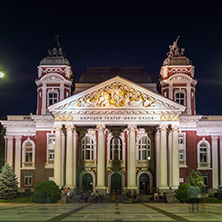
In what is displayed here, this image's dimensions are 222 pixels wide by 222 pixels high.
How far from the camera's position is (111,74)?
72875 millimetres

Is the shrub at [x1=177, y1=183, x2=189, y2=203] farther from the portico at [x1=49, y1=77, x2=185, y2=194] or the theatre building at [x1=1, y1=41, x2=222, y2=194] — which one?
the theatre building at [x1=1, y1=41, x2=222, y2=194]

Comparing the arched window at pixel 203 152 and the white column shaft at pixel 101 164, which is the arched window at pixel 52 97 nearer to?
the white column shaft at pixel 101 164

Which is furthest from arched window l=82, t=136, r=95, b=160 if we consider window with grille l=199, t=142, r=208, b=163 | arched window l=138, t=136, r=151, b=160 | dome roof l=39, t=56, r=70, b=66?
window with grille l=199, t=142, r=208, b=163

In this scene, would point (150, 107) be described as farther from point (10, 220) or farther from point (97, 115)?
point (10, 220)

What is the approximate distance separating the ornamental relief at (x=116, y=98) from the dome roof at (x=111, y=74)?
1447 centimetres

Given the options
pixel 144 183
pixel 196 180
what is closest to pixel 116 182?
pixel 144 183

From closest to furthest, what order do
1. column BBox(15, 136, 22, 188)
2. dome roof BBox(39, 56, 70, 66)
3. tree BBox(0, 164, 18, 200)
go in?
tree BBox(0, 164, 18, 200) < column BBox(15, 136, 22, 188) < dome roof BBox(39, 56, 70, 66)

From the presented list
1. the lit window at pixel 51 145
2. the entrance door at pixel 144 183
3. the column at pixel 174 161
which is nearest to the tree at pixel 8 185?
the lit window at pixel 51 145

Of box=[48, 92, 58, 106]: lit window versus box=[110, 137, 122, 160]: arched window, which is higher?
→ box=[48, 92, 58, 106]: lit window

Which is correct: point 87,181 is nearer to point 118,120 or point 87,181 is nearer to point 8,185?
point 8,185

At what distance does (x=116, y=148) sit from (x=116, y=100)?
11.7 metres

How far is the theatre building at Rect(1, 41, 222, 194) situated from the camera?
56.5m

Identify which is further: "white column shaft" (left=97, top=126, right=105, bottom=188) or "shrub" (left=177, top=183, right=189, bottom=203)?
"white column shaft" (left=97, top=126, right=105, bottom=188)

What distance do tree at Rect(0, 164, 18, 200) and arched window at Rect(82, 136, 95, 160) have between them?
38.2ft
